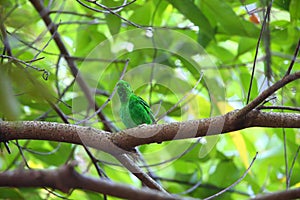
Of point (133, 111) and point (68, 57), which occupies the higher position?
point (68, 57)

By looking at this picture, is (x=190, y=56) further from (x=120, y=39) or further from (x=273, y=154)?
(x=273, y=154)

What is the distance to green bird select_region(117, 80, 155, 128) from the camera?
6.63ft

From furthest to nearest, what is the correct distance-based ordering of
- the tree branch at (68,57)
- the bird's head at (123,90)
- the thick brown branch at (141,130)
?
1. the tree branch at (68,57)
2. the bird's head at (123,90)
3. the thick brown branch at (141,130)

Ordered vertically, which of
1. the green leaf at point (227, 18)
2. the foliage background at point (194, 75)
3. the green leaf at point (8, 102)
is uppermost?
the green leaf at point (8, 102)

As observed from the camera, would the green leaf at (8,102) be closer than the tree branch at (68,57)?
Yes

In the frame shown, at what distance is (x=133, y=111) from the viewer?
2.03 m

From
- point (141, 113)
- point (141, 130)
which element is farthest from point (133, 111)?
point (141, 130)

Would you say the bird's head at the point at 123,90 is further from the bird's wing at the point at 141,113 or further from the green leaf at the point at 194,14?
the green leaf at the point at 194,14

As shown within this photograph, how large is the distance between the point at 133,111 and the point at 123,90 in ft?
0.47

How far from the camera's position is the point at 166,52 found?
2.80 meters

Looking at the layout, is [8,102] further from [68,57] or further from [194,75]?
[194,75]

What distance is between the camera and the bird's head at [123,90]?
2129 mm

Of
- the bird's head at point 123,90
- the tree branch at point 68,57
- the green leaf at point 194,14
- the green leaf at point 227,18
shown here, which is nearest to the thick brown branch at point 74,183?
the bird's head at point 123,90

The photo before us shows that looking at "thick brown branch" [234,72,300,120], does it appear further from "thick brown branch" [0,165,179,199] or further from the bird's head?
the bird's head
